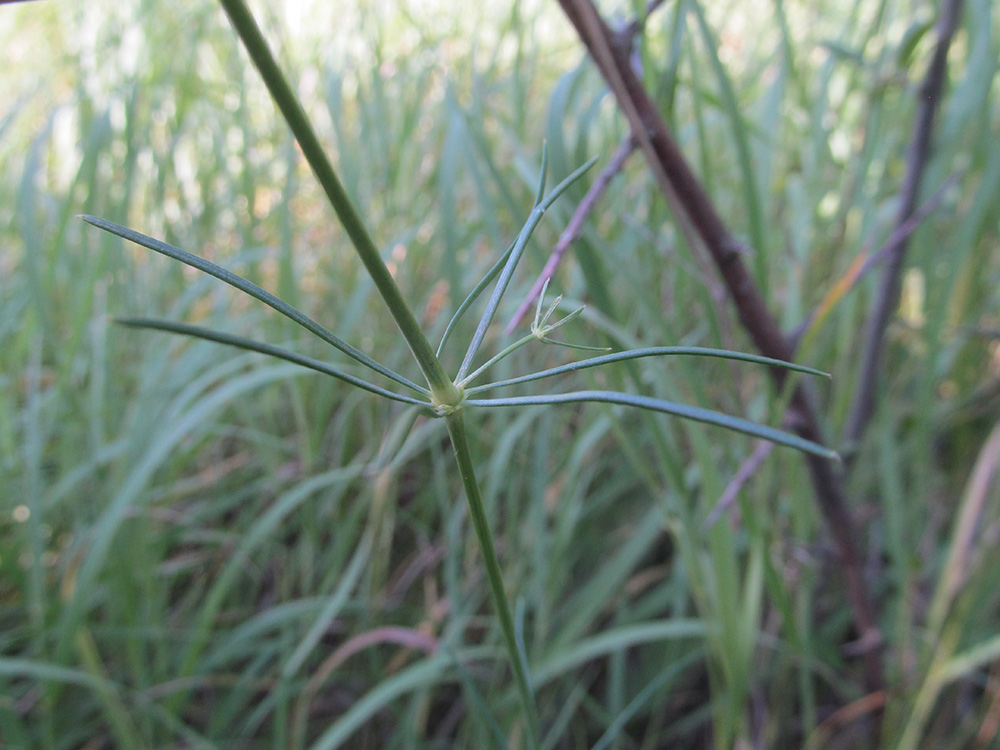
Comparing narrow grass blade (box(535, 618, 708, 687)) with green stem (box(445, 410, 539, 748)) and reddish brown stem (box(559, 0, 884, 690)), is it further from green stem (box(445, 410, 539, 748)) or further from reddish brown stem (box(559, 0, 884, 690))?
green stem (box(445, 410, 539, 748))

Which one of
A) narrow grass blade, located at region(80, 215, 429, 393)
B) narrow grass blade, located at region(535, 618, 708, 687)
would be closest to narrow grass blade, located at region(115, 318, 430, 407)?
narrow grass blade, located at region(80, 215, 429, 393)

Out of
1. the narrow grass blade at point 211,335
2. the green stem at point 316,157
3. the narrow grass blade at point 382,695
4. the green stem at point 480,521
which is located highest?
the green stem at point 316,157

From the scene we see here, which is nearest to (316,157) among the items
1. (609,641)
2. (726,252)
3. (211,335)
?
(211,335)

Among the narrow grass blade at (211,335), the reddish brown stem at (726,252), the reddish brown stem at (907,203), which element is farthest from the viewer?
the reddish brown stem at (907,203)

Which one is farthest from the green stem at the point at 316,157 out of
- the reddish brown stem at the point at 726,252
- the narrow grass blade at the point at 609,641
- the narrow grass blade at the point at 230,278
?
the narrow grass blade at the point at 609,641

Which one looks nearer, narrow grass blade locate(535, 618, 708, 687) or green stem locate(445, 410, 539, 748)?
green stem locate(445, 410, 539, 748)

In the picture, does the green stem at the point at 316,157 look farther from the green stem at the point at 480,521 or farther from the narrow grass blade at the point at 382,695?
the narrow grass blade at the point at 382,695

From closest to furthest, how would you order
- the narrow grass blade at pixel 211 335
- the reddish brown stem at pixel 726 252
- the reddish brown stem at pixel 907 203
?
the narrow grass blade at pixel 211 335, the reddish brown stem at pixel 726 252, the reddish brown stem at pixel 907 203
